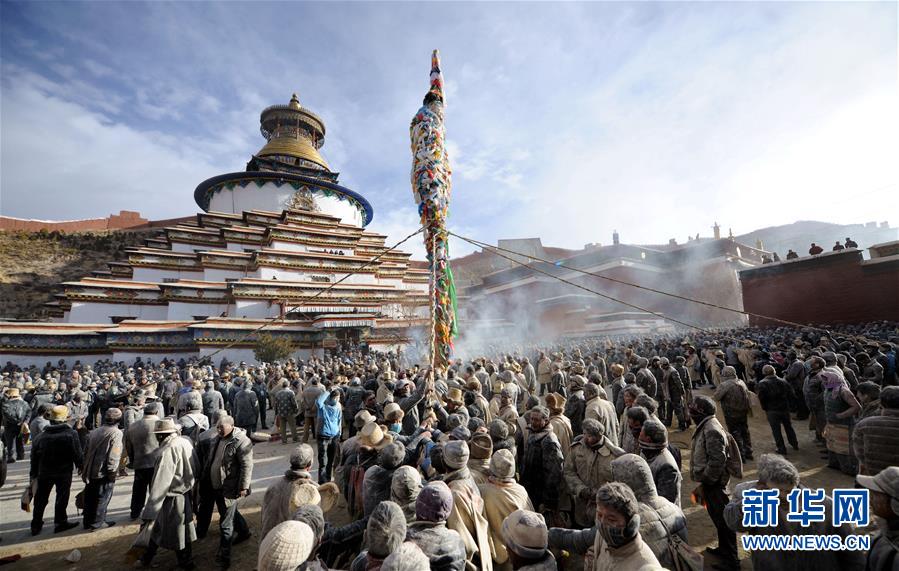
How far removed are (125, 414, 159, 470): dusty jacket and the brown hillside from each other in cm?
3350

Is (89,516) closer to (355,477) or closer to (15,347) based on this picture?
(355,477)

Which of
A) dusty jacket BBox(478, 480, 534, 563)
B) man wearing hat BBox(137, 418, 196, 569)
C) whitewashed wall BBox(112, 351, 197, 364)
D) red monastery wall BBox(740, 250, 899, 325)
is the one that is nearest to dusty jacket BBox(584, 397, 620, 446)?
dusty jacket BBox(478, 480, 534, 563)

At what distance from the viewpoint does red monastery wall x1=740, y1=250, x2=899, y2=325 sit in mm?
18547

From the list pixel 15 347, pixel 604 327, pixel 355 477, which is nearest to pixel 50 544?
pixel 355 477

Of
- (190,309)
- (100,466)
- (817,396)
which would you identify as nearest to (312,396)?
(100,466)

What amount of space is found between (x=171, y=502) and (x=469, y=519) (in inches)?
146

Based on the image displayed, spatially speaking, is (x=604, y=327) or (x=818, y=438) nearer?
(x=818, y=438)

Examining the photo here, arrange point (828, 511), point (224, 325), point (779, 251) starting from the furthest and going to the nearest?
point (779, 251)
point (224, 325)
point (828, 511)

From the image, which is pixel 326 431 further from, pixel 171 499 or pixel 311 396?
pixel 171 499

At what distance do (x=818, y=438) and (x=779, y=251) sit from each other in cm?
5905

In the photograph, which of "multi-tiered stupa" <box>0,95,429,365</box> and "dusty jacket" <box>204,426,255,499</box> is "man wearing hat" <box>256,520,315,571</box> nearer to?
"dusty jacket" <box>204,426,255,499</box>

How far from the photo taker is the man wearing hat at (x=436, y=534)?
7.52ft

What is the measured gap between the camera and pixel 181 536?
4426mm

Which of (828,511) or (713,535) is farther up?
(828,511)
